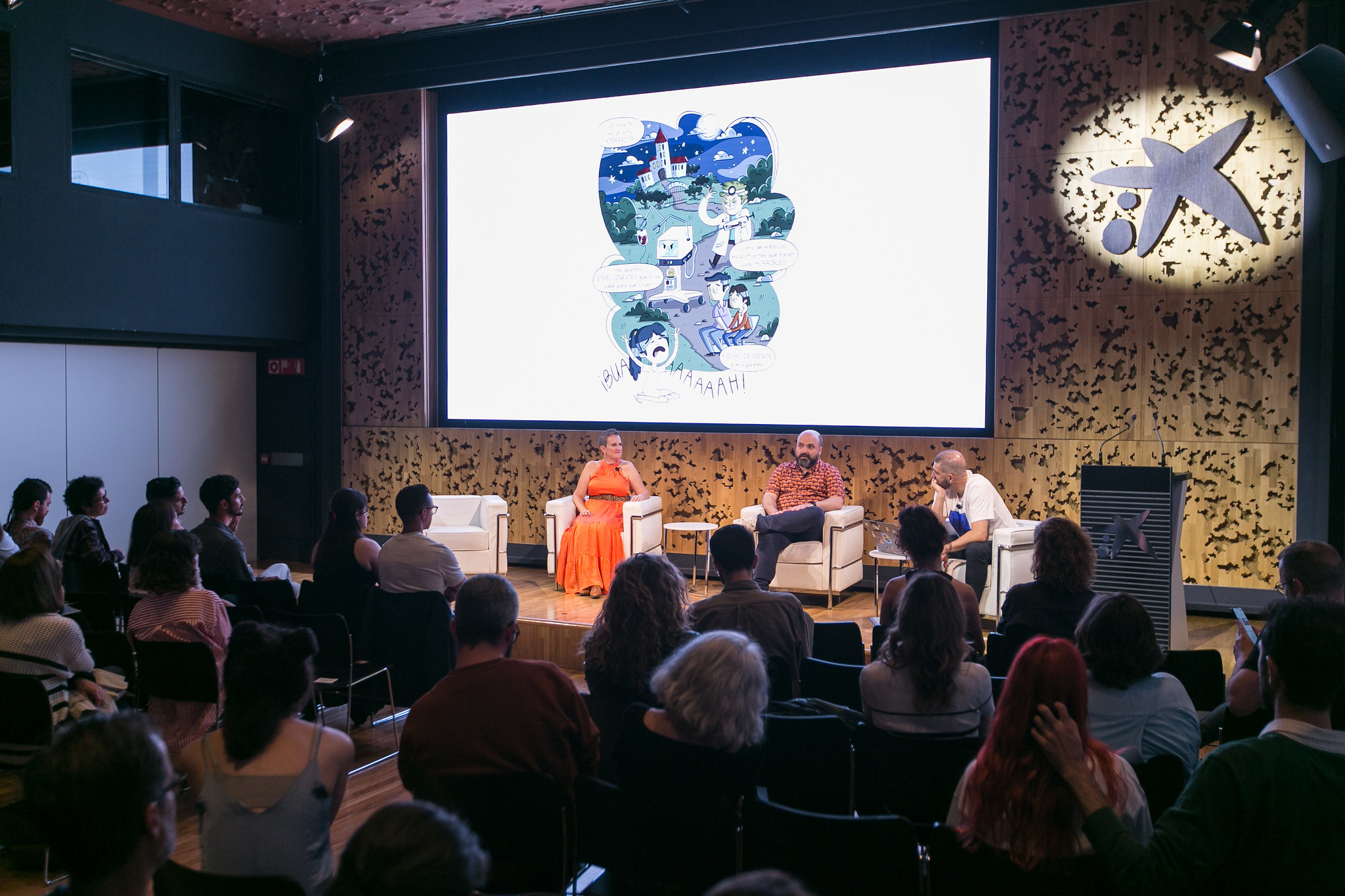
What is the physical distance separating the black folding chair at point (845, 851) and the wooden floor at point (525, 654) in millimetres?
1114

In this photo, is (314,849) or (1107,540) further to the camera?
(1107,540)

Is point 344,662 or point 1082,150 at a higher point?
point 1082,150

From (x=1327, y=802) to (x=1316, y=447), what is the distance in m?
5.81

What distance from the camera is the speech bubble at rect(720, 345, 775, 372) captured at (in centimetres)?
804

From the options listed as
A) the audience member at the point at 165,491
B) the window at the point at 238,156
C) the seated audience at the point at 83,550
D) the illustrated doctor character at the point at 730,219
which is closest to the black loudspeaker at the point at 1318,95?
the illustrated doctor character at the point at 730,219

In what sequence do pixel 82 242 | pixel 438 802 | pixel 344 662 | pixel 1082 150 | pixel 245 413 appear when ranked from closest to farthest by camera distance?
pixel 438 802 < pixel 344 662 < pixel 1082 150 < pixel 82 242 < pixel 245 413

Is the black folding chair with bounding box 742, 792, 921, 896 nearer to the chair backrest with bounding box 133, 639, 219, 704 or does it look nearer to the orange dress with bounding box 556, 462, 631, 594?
the chair backrest with bounding box 133, 639, 219, 704

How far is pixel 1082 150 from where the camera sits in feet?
23.0

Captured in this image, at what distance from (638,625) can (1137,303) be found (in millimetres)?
5391

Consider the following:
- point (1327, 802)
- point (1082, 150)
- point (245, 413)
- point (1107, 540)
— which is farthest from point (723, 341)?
point (1327, 802)

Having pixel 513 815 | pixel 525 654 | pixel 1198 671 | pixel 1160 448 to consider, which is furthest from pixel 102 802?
pixel 1160 448

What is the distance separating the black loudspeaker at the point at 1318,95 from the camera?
5320 mm

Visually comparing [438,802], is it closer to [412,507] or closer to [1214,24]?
[412,507]

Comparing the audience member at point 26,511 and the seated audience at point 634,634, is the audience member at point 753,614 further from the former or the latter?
the audience member at point 26,511
